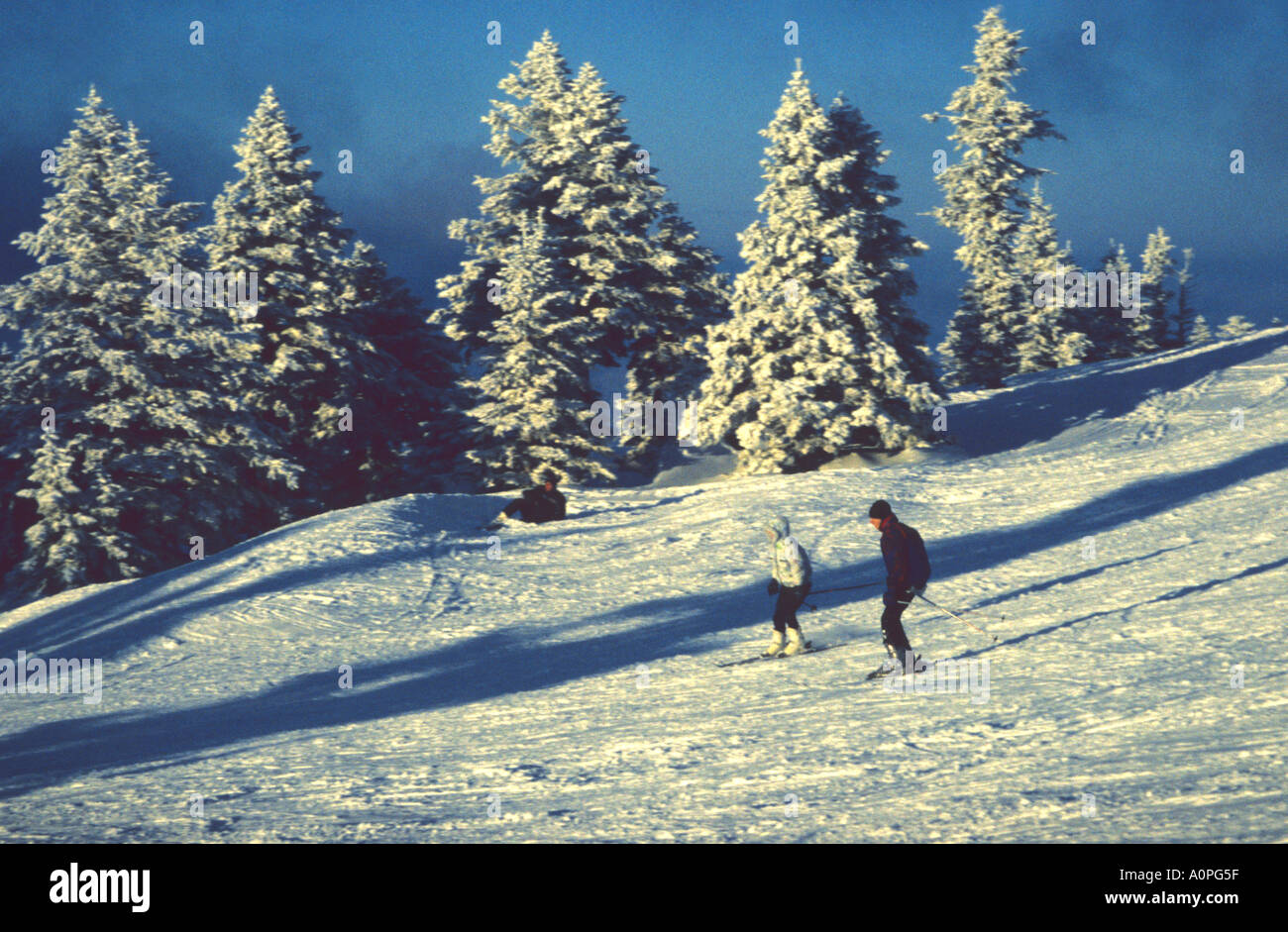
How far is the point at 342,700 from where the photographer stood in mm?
14375

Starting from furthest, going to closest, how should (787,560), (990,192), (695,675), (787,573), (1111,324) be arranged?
1. (1111,324)
2. (990,192)
3. (695,675)
4. (787,573)
5. (787,560)

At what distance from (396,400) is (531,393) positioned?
27.7 feet

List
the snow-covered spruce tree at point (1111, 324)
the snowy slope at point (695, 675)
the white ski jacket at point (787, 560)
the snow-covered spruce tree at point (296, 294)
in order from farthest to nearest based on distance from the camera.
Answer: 1. the snow-covered spruce tree at point (1111, 324)
2. the snow-covered spruce tree at point (296, 294)
3. the white ski jacket at point (787, 560)
4. the snowy slope at point (695, 675)

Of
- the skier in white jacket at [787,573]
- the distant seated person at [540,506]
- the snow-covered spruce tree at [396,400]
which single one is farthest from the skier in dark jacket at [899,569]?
the snow-covered spruce tree at [396,400]

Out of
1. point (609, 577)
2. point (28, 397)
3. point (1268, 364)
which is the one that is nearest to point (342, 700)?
point (609, 577)

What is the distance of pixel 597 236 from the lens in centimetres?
3866

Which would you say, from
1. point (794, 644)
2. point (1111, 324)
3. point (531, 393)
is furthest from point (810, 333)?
point (1111, 324)

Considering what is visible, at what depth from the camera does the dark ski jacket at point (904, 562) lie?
Answer: 1177 cm

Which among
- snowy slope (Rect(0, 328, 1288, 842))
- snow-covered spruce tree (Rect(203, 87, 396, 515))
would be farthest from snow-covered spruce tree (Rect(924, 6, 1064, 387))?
snow-covered spruce tree (Rect(203, 87, 396, 515))

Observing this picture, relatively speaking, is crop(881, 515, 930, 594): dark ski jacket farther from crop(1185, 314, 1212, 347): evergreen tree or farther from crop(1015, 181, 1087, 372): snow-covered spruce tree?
crop(1185, 314, 1212, 347): evergreen tree

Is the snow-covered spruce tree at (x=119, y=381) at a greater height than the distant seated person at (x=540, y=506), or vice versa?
the snow-covered spruce tree at (x=119, y=381)

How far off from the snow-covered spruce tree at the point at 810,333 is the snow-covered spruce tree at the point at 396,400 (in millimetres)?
9881

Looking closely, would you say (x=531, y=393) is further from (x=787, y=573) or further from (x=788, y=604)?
(x=787, y=573)

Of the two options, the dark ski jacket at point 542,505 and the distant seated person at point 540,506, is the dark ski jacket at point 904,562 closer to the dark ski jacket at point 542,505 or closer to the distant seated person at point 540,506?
the distant seated person at point 540,506
